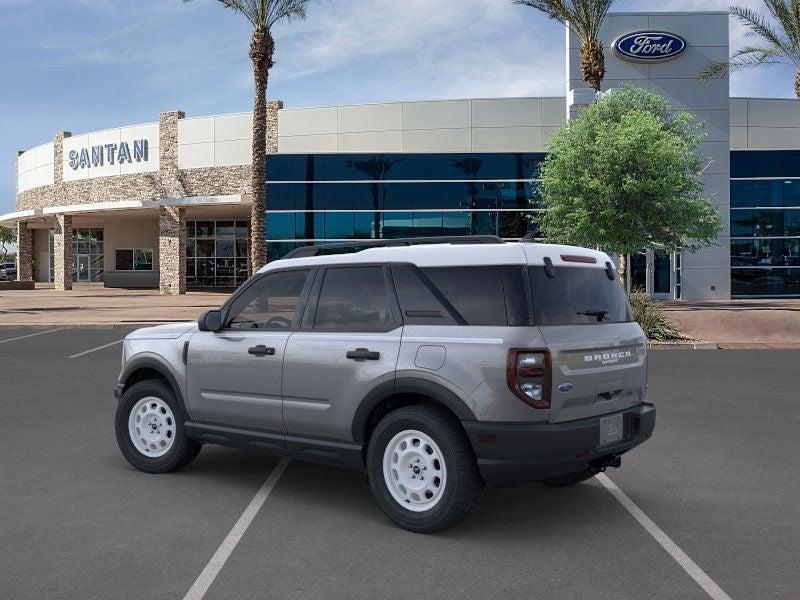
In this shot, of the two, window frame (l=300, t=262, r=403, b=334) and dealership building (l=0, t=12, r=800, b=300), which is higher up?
dealership building (l=0, t=12, r=800, b=300)

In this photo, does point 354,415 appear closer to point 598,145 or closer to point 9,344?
point 9,344

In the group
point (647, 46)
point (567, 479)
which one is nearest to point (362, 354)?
point (567, 479)

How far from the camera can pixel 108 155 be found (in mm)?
45531

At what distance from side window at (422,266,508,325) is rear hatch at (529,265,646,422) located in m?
0.22

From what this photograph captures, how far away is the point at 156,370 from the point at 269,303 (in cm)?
117

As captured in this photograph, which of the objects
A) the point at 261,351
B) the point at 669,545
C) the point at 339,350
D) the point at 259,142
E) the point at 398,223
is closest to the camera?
the point at 669,545

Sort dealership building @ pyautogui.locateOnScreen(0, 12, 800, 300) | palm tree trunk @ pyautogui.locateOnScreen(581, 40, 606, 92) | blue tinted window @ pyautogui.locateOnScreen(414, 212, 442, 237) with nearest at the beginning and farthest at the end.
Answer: palm tree trunk @ pyautogui.locateOnScreen(581, 40, 606, 92)
dealership building @ pyautogui.locateOnScreen(0, 12, 800, 300)
blue tinted window @ pyautogui.locateOnScreen(414, 212, 442, 237)

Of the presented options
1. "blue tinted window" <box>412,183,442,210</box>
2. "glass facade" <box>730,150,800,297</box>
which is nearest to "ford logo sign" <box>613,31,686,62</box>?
"glass facade" <box>730,150,800,297</box>

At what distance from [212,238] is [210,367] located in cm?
4495

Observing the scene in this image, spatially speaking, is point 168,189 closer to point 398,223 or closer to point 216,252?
point 216,252

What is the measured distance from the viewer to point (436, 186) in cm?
3541

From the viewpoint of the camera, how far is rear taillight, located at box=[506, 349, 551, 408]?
4562 mm

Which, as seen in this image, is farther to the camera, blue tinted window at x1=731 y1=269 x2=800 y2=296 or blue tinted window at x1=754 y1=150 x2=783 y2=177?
blue tinted window at x1=754 y1=150 x2=783 y2=177

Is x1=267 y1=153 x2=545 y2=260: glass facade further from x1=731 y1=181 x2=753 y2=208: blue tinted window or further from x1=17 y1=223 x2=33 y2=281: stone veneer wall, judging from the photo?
x1=17 y1=223 x2=33 y2=281: stone veneer wall
